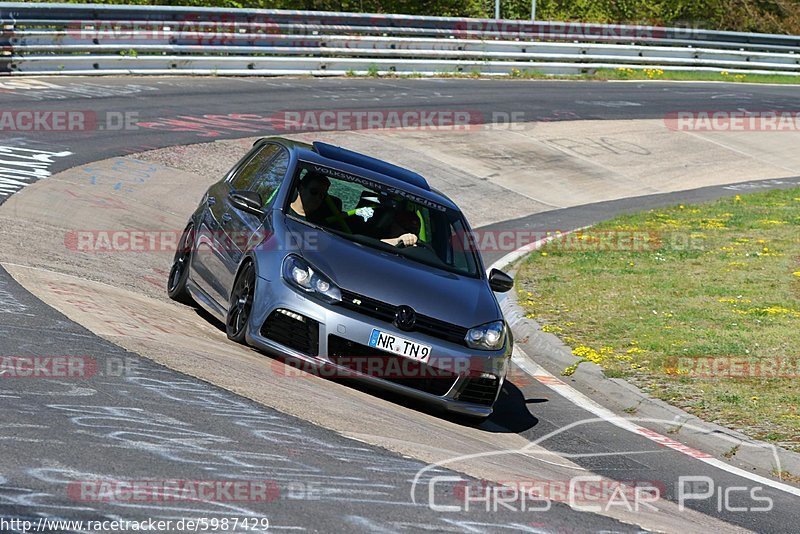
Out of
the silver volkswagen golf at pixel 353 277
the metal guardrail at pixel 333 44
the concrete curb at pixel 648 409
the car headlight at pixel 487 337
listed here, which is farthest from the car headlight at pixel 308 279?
the metal guardrail at pixel 333 44

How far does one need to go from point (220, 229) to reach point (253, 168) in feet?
2.71

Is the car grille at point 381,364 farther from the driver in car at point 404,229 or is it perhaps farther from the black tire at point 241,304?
the driver in car at point 404,229

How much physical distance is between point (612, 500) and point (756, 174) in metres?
19.2

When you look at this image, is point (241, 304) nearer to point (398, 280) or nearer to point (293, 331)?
point (293, 331)

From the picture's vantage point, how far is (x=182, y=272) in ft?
34.6

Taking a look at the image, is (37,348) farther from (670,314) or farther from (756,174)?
(756,174)

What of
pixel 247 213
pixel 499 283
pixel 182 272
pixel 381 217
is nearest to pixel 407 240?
pixel 381 217

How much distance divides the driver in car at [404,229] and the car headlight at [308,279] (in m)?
1.11

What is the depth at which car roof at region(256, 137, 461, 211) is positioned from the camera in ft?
32.1

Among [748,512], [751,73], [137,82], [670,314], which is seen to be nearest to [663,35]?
[751,73]

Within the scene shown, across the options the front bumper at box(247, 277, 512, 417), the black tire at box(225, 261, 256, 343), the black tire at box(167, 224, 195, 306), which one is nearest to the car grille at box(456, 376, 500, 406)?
the front bumper at box(247, 277, 512, 417)

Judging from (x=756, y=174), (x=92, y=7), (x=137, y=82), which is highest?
(x=92, y=7)

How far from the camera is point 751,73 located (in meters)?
38.9

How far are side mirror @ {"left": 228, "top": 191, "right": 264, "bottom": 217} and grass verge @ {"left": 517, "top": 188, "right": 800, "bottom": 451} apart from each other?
3.28 metres
